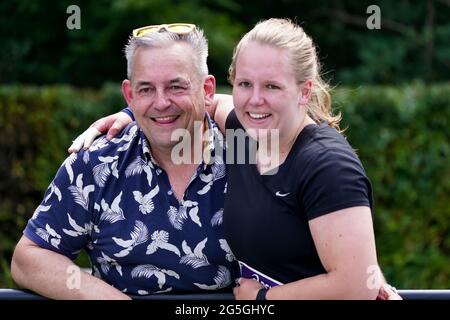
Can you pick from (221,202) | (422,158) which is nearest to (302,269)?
(221,202)

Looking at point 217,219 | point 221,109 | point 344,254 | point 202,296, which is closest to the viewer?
point 344,254

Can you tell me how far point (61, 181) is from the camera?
316 cm

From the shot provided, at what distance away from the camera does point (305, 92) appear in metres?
2.97

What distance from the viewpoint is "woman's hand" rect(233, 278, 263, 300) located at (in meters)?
2.95

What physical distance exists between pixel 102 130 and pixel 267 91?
773 millimetres

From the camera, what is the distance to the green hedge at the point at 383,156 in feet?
21.0

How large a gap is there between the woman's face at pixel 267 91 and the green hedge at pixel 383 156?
3408mm

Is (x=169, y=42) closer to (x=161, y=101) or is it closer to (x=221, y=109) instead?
(x=161, y=101)

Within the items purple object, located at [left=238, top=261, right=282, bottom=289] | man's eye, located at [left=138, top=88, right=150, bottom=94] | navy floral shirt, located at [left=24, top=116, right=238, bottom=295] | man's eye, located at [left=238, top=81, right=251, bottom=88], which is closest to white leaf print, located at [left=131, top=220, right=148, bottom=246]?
navy floral shirt, located at [left=24, top=116, right=238, bottom=295]

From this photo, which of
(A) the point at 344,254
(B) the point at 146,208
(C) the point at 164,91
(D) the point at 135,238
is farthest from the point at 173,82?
(A) the point at 344,254

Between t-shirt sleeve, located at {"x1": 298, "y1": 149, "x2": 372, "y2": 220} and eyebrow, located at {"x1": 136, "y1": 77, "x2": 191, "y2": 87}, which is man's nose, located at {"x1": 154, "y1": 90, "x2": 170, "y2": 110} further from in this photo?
t-shirt sleeve, located at {"x1": 298, "y1": 149, "x2": 372, "y2": 220}

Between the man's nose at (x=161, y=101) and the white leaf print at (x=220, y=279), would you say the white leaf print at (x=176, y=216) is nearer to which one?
the white leaf print at (x=220, y=279)
